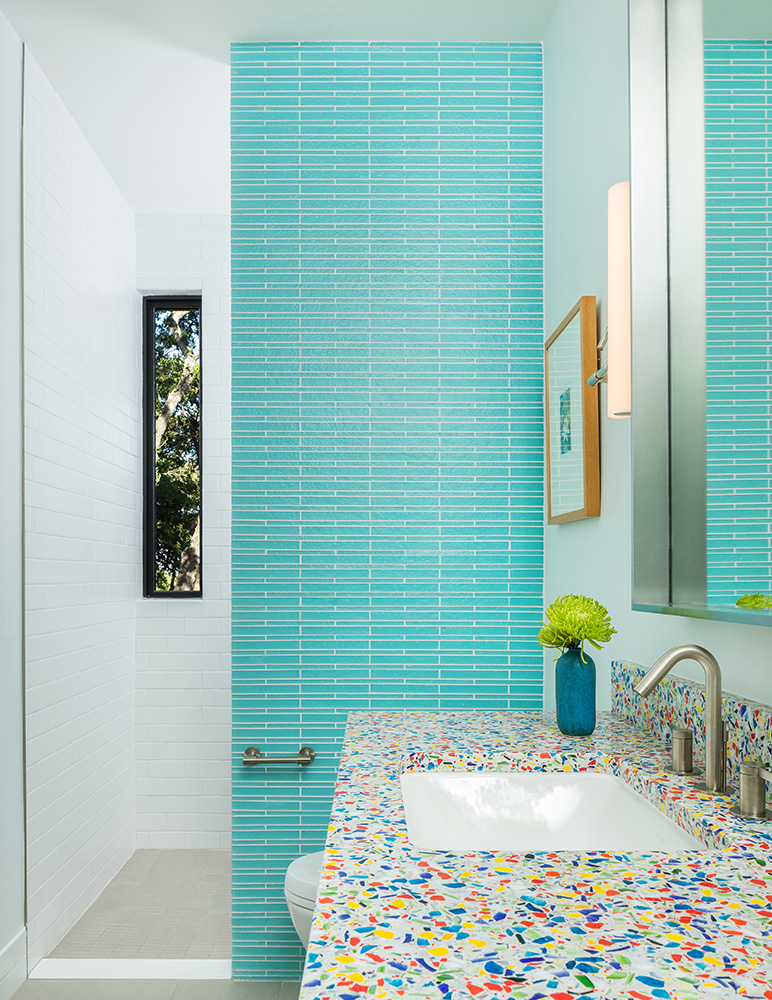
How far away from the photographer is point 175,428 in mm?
4207

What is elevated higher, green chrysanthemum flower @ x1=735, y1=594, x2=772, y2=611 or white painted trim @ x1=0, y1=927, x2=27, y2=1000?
green chrysanthemum flower @ x1=735, y1=594, x2=772, y2=611

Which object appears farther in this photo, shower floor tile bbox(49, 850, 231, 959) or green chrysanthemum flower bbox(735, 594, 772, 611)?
shower floor tile bbox(49, 850, 231, 959)

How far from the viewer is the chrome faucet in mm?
1105

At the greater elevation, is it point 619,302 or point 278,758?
point 619,302

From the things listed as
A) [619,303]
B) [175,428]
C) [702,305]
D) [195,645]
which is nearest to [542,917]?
[702,305]

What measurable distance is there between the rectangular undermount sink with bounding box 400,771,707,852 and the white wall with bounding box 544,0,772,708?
258 millimetres

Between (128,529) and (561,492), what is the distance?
7.78 ft

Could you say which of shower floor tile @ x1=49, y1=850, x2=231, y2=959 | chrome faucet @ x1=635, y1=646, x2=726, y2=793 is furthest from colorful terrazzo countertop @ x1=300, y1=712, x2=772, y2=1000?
shower floor tile @ x1=49, y1=850, x2=231, y2=959

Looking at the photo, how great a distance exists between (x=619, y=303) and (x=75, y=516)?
2.32 metres

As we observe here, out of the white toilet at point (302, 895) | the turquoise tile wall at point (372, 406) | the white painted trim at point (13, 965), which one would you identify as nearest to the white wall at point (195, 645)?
the white painted trim at point (13, 965)

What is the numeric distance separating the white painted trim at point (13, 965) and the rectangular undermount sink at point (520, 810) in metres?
1.84

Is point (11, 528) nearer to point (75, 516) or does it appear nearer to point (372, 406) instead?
point (75, 516)

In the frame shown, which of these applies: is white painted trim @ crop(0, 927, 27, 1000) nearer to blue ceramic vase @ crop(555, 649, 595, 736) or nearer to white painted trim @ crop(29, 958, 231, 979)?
white painted trim @ crop(29, 958, 231, 979)

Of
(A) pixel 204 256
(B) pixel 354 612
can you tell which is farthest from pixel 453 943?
(A) pixel 204 256
